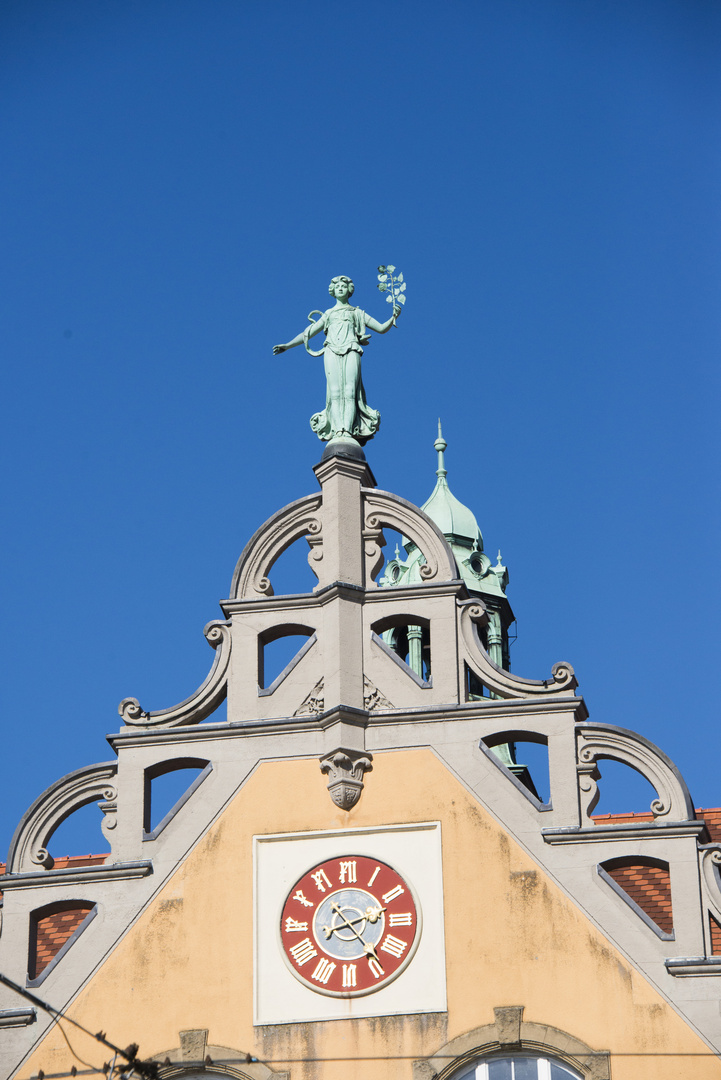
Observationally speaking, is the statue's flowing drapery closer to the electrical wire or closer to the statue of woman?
the statue of woman

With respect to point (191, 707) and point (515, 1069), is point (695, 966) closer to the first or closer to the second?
point (515, 1069)

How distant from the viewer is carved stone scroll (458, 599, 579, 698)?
77.5 feet

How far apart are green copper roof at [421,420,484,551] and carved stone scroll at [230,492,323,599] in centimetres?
1231

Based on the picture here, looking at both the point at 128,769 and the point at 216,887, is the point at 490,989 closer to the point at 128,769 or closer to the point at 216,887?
the point at 216,887

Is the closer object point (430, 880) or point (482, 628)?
point (430, 880)

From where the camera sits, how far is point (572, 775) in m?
23.1

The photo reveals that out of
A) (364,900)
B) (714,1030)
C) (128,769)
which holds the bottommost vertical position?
(714,1030)

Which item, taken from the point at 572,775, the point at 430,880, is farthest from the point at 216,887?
the point at 572,775

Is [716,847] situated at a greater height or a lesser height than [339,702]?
lesser

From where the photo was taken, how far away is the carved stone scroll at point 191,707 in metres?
24.3

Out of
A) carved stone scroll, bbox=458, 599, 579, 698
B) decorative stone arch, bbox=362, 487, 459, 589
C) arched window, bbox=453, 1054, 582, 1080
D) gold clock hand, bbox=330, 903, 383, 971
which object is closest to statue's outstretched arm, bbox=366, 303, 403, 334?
decorative stone arch, bbox=362, 487, 459, 589

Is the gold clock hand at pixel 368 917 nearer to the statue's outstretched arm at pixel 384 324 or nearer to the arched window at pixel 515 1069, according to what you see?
the arched window at pixel 515 1069

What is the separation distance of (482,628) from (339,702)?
1822 mm

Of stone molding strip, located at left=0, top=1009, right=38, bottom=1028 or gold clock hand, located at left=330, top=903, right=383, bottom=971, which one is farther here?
stone molding strip, located at left=0, top=1009, right=38, bottom=1028
